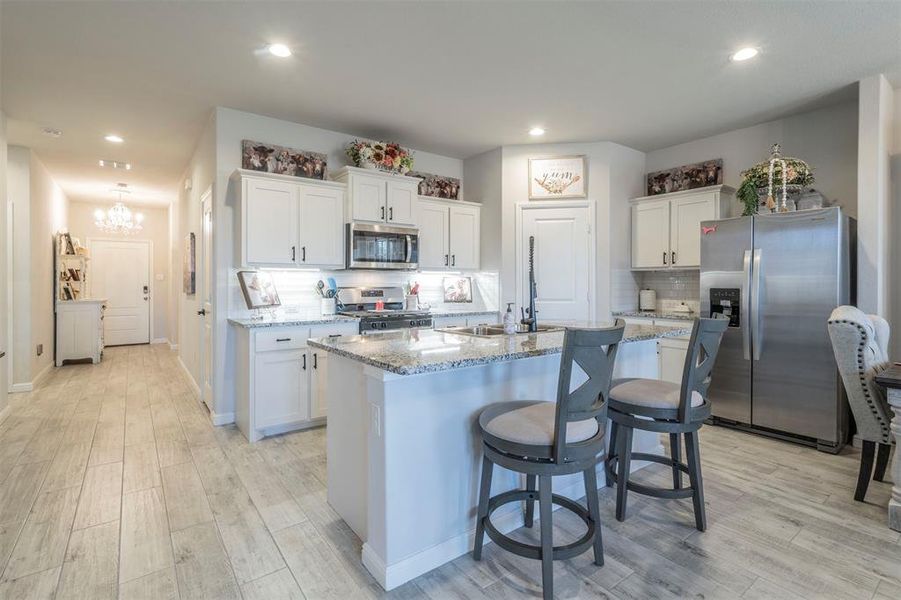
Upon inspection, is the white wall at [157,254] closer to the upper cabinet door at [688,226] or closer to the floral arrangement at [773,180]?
the upper cabinet door at [688,226]

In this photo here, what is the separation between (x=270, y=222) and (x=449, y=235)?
6.52ft

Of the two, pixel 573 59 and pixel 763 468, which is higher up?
pixel 573 59

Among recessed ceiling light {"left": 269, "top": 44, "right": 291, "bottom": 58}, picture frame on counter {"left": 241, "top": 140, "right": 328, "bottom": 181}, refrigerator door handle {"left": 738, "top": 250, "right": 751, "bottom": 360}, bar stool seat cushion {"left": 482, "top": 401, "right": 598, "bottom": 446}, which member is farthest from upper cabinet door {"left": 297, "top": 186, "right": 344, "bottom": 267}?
refrigerator door handle {"left": 738, "top": 250, "right": 751, "bottom": 360}

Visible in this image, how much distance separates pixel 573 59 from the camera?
3021mm

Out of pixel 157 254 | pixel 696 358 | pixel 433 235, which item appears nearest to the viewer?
pixel 696 358

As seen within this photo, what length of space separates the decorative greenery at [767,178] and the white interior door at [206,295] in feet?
15.5

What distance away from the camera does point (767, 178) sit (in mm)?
3707

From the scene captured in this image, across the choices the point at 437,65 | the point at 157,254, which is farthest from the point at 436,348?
the point at 157,254

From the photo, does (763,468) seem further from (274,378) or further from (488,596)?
(274,378)

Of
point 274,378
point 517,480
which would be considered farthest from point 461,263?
point 517,480

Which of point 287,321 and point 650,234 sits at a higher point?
point 650,234

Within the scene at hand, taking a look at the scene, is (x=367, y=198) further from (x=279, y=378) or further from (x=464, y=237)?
(x=279, y=378)

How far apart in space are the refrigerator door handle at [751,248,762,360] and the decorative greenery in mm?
488

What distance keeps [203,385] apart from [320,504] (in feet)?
8.90
